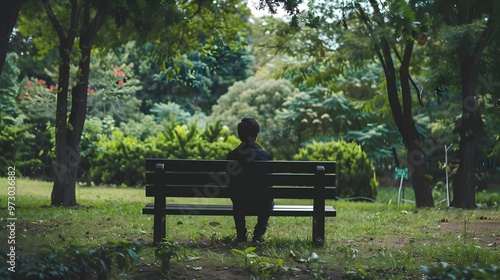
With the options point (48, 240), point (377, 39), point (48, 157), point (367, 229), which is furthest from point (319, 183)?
point (48, 157)

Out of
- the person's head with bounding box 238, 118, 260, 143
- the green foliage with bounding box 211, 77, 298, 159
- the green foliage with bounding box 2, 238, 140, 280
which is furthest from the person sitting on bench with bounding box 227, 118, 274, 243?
the green foliage with bounding box 211, 77, 298, 159

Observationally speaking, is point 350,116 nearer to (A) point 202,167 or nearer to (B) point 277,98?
(B) point 277,98

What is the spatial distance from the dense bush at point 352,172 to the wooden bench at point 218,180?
10518mm

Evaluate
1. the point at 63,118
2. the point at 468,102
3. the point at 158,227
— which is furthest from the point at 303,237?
the point at 468,102

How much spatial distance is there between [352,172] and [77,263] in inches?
526

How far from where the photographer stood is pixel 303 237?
7664 millimetres

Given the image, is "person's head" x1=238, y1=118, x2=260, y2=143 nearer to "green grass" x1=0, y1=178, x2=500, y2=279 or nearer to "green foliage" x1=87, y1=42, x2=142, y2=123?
"green grass" x1=0, y1=178, x2=500, y2=279

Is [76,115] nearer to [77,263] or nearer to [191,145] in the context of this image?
[77,263]

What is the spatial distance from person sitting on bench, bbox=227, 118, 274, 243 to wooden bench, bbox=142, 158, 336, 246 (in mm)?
58

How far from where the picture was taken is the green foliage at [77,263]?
13.5 feet

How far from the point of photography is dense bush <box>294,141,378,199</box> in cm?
1733

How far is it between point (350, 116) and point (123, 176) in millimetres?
10212

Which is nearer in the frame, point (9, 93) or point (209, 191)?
point (209, 191)

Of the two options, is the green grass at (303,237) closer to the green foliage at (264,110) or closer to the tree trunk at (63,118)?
the tree trunk at (63,118)
